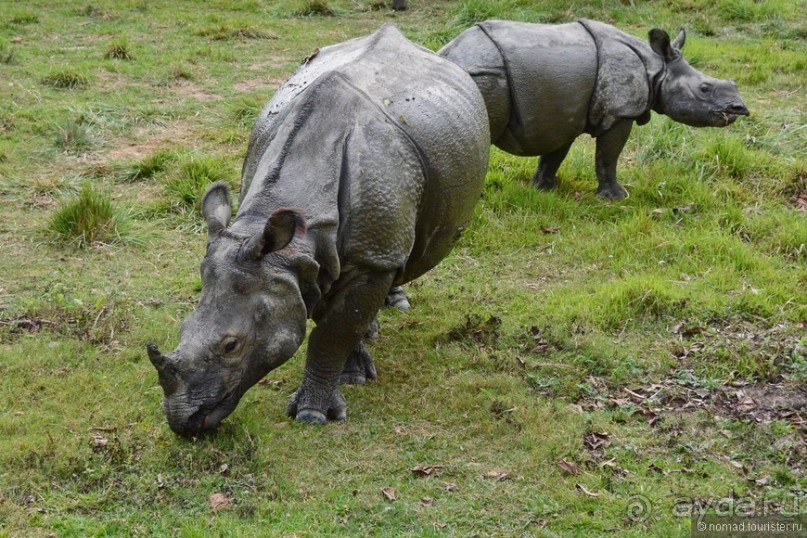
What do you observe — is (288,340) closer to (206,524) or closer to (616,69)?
(206,524)

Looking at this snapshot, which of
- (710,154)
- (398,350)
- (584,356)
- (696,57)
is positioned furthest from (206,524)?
(696,57)

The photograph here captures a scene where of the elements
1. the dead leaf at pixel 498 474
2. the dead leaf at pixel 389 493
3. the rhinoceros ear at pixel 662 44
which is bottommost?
the dead leaf at pixel 498 474

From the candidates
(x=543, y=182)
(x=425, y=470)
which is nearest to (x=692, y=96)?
(x=543, y=182)

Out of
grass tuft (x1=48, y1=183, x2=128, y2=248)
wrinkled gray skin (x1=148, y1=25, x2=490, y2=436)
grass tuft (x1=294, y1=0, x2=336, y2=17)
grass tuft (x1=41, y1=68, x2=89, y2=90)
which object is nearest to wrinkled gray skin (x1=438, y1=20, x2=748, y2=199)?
wrinkled gray skin (x1=148, y1=25, x2=490, y2=436)

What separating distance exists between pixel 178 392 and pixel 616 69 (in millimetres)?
5528

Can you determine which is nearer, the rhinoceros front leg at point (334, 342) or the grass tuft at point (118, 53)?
the rhinoceros front leg at point (334, 342)

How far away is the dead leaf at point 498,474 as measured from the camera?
18.5 feet

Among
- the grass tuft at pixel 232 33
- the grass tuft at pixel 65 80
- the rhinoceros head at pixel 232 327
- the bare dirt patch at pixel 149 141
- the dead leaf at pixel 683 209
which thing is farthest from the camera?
the grass tuft at pixel 232 33

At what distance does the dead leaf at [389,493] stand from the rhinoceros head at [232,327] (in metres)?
0.89

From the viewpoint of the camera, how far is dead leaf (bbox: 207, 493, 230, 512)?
5284mm

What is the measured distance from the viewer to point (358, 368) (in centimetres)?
677

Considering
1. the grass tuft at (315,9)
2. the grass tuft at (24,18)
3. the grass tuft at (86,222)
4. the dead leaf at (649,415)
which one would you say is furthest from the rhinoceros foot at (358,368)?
the grass tuft at (24,18)

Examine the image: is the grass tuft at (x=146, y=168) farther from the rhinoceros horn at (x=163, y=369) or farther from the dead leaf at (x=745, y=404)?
the dead leaf at (x=745, y=404)

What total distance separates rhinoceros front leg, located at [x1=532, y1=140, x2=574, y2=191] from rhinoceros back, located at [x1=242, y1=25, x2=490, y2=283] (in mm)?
3043
